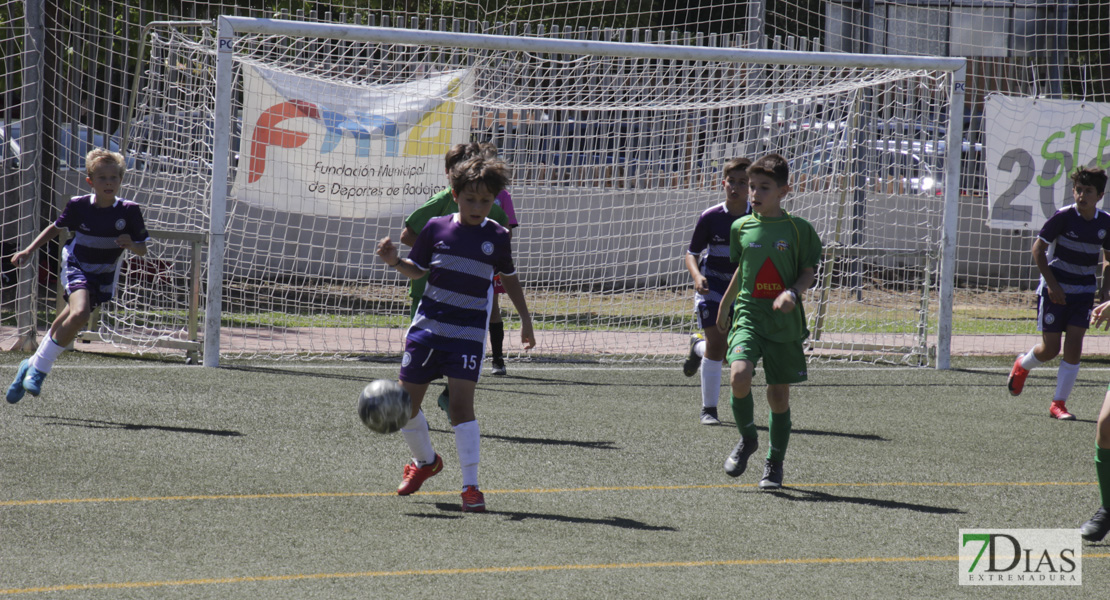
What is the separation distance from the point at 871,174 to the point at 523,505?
951cm

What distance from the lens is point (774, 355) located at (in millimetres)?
5633

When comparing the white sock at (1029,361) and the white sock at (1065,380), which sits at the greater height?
the white sock at (1029,361)

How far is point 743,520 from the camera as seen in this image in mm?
4922

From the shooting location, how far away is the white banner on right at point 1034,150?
38.0 feet

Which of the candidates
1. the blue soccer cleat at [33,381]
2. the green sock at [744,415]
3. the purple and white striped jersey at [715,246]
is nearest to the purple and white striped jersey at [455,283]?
the green sock at [744,415]

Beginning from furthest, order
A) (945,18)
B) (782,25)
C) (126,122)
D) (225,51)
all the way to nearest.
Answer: (945,18), (782,25), (126,122), (225,51)

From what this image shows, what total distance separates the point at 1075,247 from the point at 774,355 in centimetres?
378

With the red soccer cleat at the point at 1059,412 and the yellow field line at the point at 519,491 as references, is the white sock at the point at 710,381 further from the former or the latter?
the red soccer cleat at the point at 1059,412

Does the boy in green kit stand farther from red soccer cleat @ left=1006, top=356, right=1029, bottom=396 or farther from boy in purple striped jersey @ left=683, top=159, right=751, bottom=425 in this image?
red soccer cleat @ left=1006, top=356, right=1029, bottom=396

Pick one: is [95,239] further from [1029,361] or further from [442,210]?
[1029,361]

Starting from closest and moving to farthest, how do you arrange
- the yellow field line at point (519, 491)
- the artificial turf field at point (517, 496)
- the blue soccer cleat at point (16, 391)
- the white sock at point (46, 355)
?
the artificial turf field at point (517, 496) < the yellow field line at point (519, 491) < the blue soccer cleat at point (16, 391) < the white sock at point (46, 355)

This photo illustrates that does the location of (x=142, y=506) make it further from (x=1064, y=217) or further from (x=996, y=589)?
(x=1064, y=217)

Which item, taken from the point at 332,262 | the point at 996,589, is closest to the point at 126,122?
the point at 332,262

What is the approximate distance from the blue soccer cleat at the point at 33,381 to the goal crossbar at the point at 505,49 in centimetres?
247
